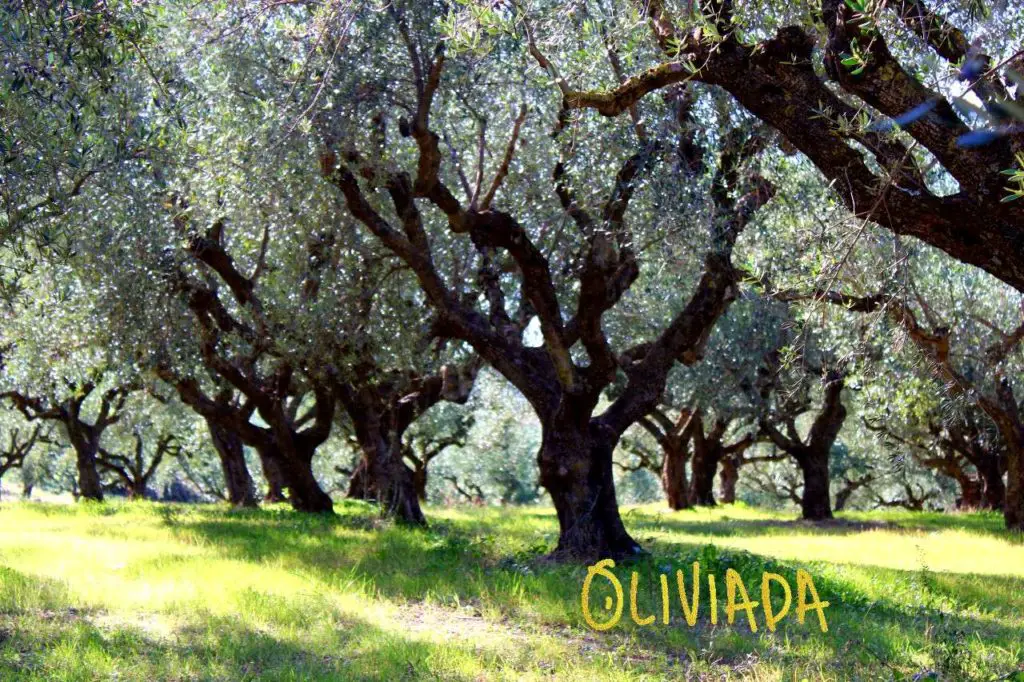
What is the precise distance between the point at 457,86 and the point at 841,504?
1512 inches

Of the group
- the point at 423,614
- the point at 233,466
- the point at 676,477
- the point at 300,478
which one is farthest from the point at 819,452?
the point at 423,614

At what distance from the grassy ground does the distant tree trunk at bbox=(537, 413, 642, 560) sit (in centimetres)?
56

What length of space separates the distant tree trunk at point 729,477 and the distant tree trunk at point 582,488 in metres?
25.0

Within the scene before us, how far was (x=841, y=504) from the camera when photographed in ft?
152

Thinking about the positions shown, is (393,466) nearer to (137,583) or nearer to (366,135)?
(366,135)

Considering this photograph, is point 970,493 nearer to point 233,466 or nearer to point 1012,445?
point 1012,445

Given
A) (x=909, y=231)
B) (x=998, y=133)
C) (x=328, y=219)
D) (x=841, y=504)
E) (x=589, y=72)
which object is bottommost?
(x=841, y=504)

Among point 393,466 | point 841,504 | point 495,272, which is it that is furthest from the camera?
point 841,504

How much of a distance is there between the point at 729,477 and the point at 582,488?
26389mm

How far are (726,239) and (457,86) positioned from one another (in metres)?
4.30

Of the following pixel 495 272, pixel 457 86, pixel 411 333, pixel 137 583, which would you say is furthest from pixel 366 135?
pixel 137 583

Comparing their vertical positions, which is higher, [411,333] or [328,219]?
[328,219]

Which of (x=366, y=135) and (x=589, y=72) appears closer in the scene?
(x=589, y=72)

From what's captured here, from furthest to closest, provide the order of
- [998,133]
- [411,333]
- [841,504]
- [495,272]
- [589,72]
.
A: [841,504] < [411,333] < [495,272] < [589,72] < [998,133]
